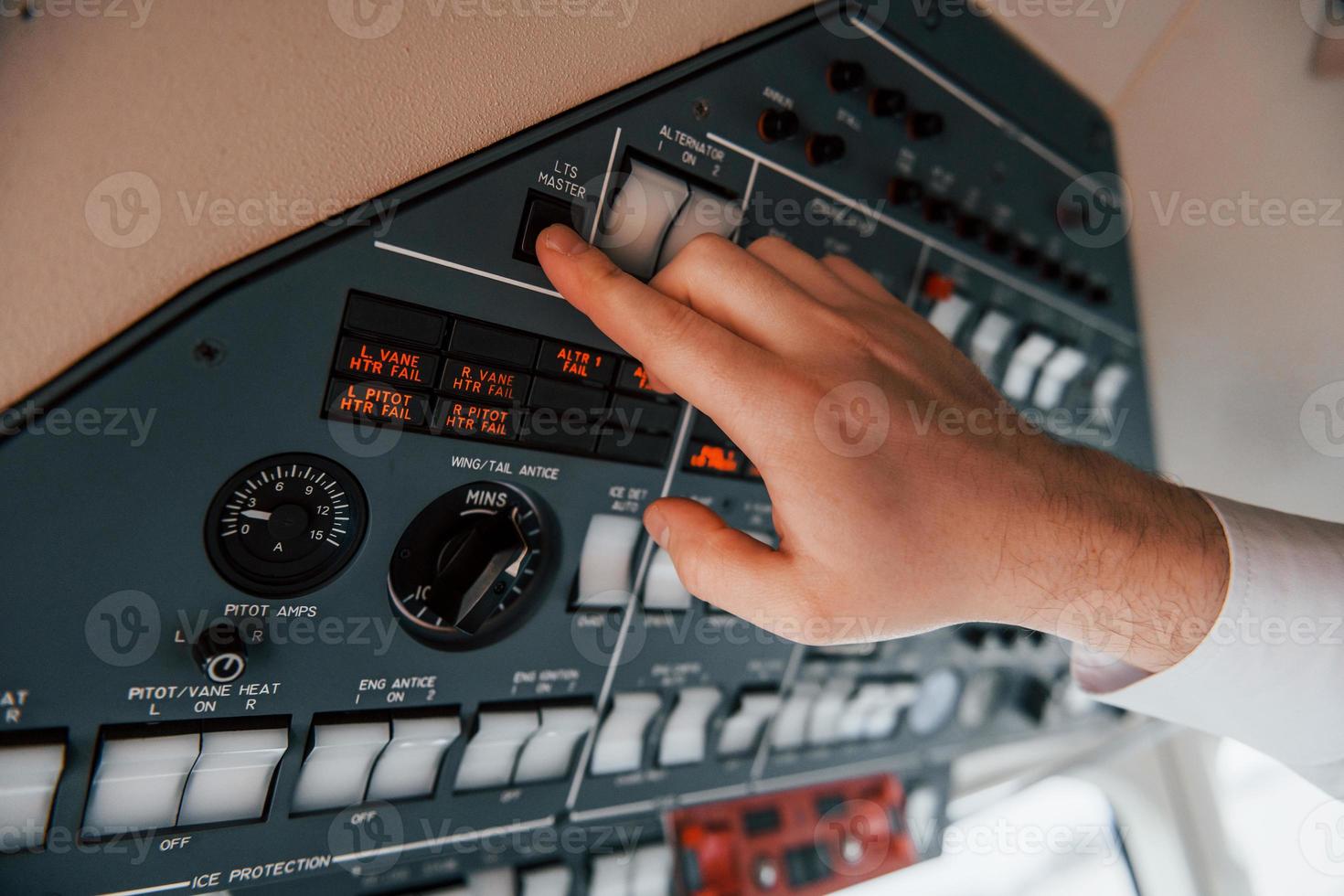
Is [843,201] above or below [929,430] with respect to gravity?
above

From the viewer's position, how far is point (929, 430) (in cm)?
86

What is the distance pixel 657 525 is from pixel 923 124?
816 millimetres

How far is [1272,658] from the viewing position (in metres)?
1.08

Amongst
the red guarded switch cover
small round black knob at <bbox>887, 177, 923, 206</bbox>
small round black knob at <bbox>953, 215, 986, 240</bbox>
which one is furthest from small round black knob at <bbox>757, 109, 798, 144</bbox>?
the red guarded switch cover

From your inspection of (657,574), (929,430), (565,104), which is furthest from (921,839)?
(565,104)

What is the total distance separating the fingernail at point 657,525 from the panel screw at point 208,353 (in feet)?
1.57

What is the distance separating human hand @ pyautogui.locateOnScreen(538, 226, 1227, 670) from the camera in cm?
79

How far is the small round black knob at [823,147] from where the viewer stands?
1097mm


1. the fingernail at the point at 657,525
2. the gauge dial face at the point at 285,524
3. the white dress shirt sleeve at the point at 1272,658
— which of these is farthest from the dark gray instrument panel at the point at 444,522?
the white dress shirt sleeve at the point at 1272,658

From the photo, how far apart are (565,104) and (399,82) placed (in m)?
0.19

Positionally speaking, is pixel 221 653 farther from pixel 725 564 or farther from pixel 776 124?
pixel 776 124

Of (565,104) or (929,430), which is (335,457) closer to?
(565,104)

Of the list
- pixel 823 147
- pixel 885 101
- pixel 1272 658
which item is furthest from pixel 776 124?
pixel 1272 658

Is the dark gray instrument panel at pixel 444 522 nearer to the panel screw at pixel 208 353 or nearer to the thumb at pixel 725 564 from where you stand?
the panel screw at pixel 208 353
